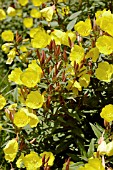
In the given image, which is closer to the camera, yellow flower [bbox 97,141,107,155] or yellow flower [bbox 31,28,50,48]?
yellow flower [bbox 97,141,107,155]

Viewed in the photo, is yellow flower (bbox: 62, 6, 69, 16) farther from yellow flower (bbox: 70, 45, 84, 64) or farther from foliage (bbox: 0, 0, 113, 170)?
yellow flower (bbox: 70, 45, 84, 64)

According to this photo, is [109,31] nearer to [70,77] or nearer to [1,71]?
[70,77]

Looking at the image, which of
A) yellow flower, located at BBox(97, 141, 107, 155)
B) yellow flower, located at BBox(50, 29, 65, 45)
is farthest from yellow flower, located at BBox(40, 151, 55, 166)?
yellow flower, located at BBox(50, 29, 65, 45)

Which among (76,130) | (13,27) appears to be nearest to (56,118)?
(76,130)

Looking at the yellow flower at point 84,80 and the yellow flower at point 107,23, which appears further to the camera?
the yellow flower at point 84,80

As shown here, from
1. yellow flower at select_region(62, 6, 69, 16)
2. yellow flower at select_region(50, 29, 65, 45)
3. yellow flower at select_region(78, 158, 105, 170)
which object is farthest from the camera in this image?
yellow flower at select_region(62, 6, 69, 16)

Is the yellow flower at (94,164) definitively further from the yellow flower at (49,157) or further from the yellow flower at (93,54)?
the yellow flower at (93,54)

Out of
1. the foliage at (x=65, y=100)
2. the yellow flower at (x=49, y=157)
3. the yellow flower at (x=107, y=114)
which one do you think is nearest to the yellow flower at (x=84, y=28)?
the foliage at (x=65, y=100)
